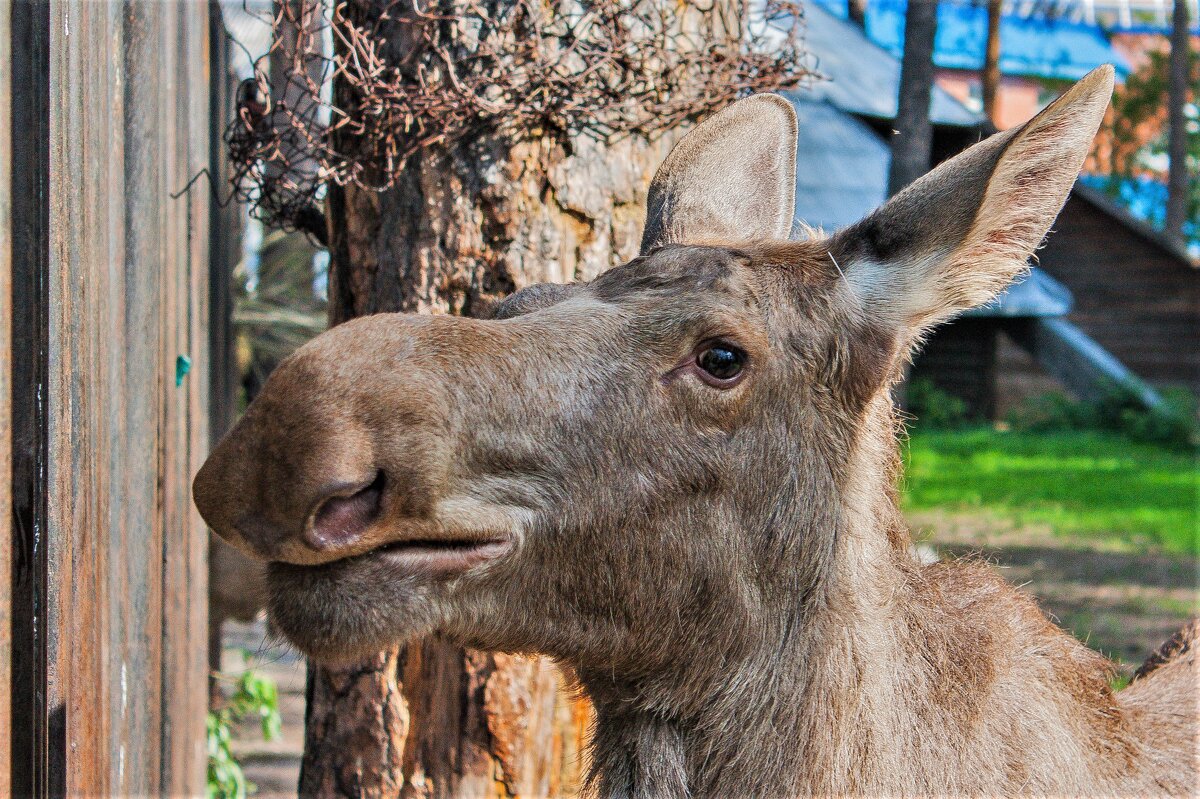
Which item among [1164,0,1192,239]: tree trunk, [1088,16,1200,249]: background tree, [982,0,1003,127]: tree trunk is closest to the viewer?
[982,0,1003,127]: tree trunk

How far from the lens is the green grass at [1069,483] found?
1066cm

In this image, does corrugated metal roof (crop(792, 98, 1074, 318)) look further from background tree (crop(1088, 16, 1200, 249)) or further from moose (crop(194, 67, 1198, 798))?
moose (crop(194, 67, 1198, 798))

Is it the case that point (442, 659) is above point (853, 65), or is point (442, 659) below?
below

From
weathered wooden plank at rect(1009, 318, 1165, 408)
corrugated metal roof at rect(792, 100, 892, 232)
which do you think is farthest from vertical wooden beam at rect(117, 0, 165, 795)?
weathered wooden plank at rect(1009, 318, 1165, 408)

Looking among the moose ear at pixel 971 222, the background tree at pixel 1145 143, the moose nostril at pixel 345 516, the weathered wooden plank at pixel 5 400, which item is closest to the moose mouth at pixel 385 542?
the moose nostril at pixel 345 516

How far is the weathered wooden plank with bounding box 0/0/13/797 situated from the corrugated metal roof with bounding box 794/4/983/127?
47.3 feet

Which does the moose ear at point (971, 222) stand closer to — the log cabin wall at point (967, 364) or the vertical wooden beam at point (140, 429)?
the vertical wooden beam at point (140, 429)

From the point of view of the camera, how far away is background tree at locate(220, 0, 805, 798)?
3256 mm

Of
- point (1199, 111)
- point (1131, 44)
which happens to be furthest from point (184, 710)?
point (1131, 44)

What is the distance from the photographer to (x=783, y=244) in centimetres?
256

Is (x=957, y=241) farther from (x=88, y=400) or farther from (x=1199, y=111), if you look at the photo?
(x=1199, y=111)

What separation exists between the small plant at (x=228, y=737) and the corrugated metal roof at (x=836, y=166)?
10.0m

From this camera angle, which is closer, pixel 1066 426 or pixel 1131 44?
pixel 1066 426

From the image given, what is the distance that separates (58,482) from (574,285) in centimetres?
115
